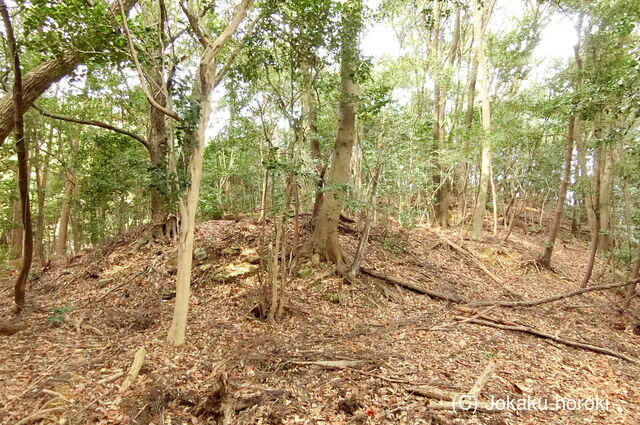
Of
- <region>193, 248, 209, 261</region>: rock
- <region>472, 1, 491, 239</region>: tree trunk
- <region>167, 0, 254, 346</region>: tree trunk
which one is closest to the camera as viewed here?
<region>167, 0, 254, 346</region>: tree trunk

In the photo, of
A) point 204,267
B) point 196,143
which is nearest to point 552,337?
point 196,143

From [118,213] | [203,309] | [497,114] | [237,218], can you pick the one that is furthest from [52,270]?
[497,114]

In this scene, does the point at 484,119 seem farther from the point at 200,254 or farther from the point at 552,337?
the point at 200,254

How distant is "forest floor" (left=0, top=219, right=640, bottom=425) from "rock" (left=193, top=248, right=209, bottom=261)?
0.08 m

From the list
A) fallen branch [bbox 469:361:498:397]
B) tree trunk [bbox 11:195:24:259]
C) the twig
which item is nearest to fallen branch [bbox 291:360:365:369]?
fallen branch [bbox 469:361:498:397]

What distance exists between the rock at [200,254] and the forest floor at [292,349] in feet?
0.27

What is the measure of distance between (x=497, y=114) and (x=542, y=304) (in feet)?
30.7

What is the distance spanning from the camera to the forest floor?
358 centimetres

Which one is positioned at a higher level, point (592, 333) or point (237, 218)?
point (237, 218)

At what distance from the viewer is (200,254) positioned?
311 inches

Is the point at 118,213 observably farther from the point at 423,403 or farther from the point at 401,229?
the point at 423,403

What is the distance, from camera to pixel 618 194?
16.2m

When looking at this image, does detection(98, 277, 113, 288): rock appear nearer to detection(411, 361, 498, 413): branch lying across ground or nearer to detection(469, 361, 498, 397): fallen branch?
detection(411, 361, 498, 413): branch lying across ground

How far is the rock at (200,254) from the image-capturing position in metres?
7.83
